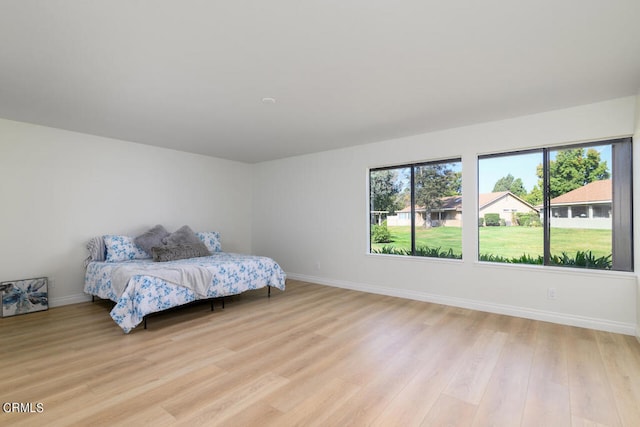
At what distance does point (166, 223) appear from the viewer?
17.5ft

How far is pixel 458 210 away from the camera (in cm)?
426

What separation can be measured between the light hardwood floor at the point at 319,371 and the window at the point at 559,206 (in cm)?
83

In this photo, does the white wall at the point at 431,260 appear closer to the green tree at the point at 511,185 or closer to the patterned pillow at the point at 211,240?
the green tree at the point at 511,185

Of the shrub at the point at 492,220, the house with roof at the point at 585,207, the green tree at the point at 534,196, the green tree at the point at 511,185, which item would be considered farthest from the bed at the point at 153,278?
the house with roof at the point at 585,207

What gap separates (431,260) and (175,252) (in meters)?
3.69

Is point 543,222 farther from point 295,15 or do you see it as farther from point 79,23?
point 79,23

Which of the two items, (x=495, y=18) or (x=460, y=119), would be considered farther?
(x=460, y=119)

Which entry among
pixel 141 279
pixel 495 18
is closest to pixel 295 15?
pixel 495 18

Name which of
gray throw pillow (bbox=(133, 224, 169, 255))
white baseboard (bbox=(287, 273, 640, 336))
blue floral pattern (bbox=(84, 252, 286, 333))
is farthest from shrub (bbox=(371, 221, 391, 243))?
gray throw pillow (bbox=(133, 224, 169, 255))

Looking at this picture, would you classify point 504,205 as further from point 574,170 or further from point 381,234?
point 381,234

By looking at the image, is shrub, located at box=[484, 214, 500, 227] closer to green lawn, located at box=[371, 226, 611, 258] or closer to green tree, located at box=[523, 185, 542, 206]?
green lawn, located at box=[371, 226, 611, 258]

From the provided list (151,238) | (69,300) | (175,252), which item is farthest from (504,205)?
(69,300)

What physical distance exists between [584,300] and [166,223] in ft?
19.4

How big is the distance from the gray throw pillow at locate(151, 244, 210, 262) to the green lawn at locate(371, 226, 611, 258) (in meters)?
3.05
